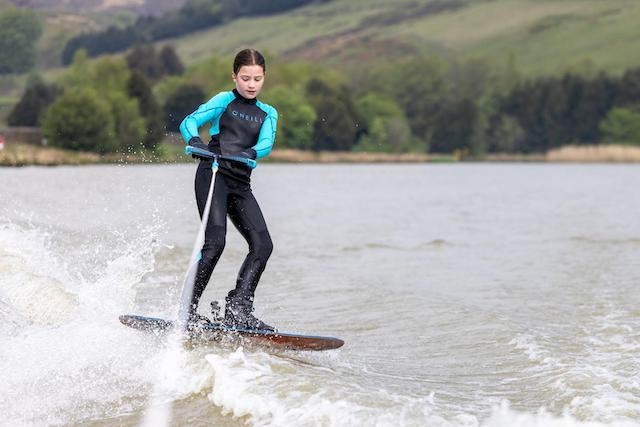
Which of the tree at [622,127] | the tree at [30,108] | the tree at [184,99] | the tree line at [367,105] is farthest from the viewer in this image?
the tree at [622,127]

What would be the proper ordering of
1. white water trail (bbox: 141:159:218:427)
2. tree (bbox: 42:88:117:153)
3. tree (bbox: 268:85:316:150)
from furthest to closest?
tree (bbox: 268:85:316:150)
tree (bbox: 42:88:117:153)
white water trail (bbox: 141:159:218:427)

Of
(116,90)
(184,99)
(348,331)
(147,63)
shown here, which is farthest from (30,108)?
(348,331)

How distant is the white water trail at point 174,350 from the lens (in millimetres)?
7289

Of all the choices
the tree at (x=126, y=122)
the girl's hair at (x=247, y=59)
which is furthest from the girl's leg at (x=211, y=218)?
the tree at (x=126, y=122)

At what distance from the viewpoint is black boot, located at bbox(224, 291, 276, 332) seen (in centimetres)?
861

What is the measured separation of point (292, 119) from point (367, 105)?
3712cm

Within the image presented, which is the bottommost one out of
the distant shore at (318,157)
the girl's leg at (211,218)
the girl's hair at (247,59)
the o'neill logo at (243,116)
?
the distant shore at (318,157)

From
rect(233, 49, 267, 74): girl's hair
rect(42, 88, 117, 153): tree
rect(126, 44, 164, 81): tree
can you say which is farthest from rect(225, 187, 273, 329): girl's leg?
rect(126, 44, 164, 81): tree

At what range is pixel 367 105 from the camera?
151 m

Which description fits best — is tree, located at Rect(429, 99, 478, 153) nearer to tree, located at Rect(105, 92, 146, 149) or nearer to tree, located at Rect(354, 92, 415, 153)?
tree, located at Rect(354, 92, 415, 153)

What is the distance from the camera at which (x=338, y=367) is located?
8.70 m

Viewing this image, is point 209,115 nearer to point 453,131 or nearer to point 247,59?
point 247,59

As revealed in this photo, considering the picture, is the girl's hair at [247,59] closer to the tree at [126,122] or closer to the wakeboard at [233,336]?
the wakeboard at [233,336]

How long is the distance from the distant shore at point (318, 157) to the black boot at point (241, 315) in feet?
170
